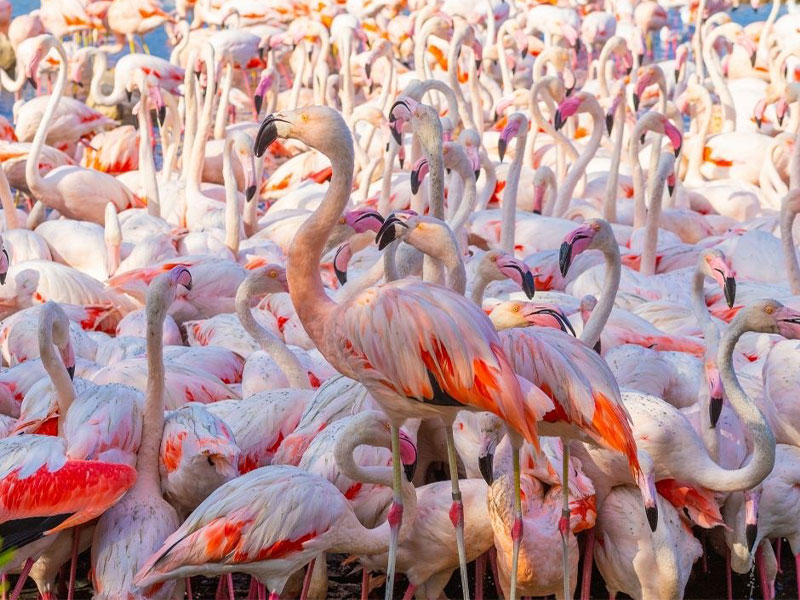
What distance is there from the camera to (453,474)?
12.6 feet

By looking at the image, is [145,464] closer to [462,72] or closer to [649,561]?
[649,561]

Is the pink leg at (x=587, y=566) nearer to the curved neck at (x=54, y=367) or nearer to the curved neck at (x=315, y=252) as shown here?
the curved neck at (x=315, y=252)

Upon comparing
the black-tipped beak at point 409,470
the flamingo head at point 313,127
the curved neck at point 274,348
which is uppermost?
the flamingo head at point 313,127

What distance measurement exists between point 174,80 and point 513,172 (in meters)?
5.15

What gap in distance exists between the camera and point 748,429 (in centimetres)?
423

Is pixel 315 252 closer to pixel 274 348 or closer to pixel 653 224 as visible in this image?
pixel 274 348

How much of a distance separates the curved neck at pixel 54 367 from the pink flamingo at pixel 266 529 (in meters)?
0.81

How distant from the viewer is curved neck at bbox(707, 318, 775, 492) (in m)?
4.11

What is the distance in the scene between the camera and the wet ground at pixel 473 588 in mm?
4711

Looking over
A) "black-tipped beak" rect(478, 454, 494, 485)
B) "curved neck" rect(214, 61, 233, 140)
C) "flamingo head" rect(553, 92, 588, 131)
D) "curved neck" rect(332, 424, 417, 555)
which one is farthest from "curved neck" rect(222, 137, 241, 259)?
"black-tipped beak" rect(478, 454, 494, 485)

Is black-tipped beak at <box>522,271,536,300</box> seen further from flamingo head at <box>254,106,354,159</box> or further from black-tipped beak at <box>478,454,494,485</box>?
flamingo head at <box>254,106,354,159</box>

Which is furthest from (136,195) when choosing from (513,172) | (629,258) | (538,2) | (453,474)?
(538,2)

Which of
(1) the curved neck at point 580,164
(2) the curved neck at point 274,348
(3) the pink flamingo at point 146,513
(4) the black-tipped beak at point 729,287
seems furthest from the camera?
(1) the curved neck at point 580,164

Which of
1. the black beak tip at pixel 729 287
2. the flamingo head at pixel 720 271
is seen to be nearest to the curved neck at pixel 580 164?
the flamingo head at pixel 720 271
